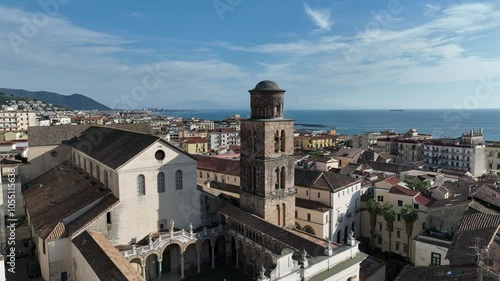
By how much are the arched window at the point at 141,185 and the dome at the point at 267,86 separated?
13.2 metres

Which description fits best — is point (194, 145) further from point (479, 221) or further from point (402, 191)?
point (479, 221)

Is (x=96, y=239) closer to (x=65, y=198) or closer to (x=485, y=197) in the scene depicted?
(x=65, y=198)

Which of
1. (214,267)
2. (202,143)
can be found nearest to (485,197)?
(214,267)

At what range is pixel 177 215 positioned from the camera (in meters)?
33.7

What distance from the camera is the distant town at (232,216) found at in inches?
1005

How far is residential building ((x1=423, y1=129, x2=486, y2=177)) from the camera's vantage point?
262 feet

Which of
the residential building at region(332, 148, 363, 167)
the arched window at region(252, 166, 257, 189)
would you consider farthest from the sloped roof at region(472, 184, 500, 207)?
the residential building at region(332, 148, 363, 167)

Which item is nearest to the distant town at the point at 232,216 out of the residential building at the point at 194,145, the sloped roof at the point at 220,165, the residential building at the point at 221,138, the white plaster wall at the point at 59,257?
the white plaster wall at the point at 59,257

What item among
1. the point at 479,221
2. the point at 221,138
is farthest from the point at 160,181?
the point at 221,138

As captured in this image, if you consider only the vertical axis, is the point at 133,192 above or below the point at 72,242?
above

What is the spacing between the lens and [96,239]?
27.2 meters

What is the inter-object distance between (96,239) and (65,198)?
11.0 m

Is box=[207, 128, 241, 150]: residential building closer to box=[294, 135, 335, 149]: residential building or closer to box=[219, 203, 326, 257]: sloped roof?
box=[294, 135, 335, 149]: residential building

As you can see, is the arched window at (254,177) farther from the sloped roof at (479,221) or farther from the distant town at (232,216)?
the sloped roof at (479,221)
